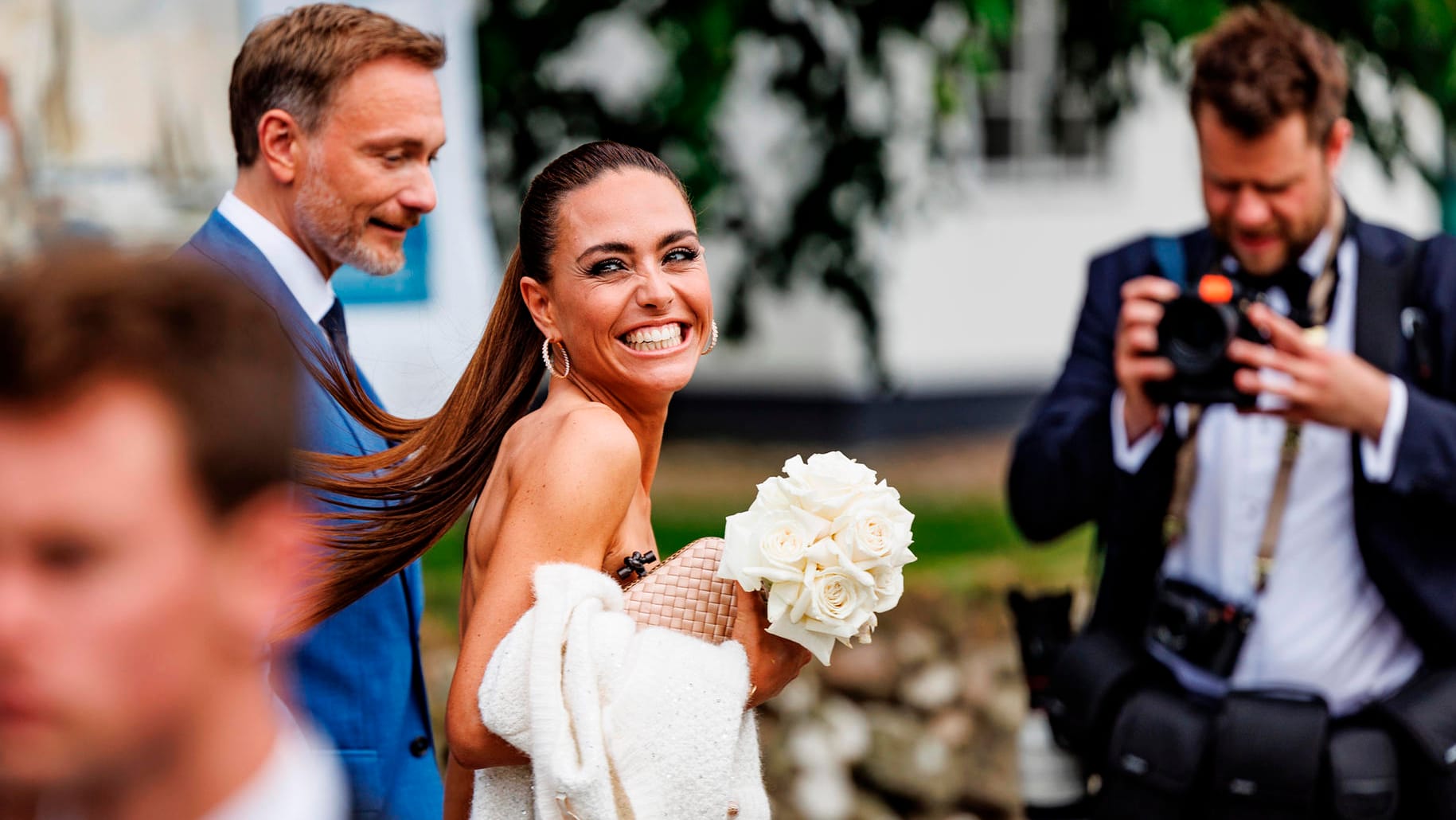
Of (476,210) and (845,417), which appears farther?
(845,417)

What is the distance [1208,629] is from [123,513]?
2.62 meters

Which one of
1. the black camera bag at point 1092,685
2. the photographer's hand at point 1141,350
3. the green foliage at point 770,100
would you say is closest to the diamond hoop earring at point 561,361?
the photographer's hand at point 1141,350

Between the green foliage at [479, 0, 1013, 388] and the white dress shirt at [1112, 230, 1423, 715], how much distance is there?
235cm

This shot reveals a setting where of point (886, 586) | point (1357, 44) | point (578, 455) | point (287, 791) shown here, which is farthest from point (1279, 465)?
point (1357, 44)

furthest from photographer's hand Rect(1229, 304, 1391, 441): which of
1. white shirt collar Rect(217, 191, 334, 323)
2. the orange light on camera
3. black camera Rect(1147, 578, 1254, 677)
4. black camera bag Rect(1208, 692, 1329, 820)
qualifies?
white shirt collar Rect(217, 191, 334, 323)

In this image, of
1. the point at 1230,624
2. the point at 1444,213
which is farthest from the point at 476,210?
the point at 1444,213

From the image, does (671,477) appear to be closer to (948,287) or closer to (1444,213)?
(948,287)

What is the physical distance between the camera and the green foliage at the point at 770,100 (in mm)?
5508

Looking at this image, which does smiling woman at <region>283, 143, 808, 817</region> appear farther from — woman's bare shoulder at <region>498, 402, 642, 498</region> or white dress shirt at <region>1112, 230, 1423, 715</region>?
white dress shirt at <region>1112, 230, 1423, 715</region>

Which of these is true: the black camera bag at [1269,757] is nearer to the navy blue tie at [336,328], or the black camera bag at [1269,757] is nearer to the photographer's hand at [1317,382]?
the photographer's hand at [1317,382]

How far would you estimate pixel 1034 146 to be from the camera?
12930 mm

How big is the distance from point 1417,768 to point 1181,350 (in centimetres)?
95

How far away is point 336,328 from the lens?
2.51m

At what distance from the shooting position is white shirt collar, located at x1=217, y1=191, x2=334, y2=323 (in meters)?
2.38
